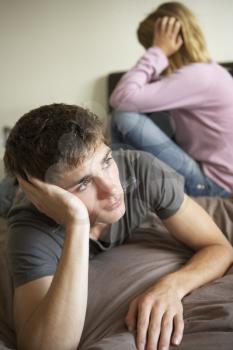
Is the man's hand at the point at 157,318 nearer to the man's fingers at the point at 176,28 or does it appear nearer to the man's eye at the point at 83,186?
the man's eye at the point at 83,186

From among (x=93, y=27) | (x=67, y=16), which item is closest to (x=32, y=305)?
(x=67, y=16)

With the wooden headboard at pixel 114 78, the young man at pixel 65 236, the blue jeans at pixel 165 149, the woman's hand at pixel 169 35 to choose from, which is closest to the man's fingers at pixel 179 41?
the woman's hand at pixel 169 35

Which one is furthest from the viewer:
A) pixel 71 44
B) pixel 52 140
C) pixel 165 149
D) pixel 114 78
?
pixel 114 78

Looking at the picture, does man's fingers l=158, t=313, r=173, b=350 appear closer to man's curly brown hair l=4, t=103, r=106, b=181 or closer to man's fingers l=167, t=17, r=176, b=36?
man's curly brown hair l=4, t=103, r=106, b=181

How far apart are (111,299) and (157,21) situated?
0.79 meters

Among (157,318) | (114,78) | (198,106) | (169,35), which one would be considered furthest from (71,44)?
(157,318)

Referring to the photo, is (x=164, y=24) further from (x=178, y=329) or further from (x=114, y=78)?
(x=178, y=329)

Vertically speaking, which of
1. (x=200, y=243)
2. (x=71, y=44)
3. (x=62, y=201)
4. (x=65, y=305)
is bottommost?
(x=200, y=243)

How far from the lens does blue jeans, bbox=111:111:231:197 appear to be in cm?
92

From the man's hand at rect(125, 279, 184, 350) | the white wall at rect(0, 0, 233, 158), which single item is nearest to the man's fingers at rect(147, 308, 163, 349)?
the man's hand at rect(125, 279, 184, 350)

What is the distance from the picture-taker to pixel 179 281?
1.87 ft

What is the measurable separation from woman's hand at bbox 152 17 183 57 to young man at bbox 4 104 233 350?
0.58m

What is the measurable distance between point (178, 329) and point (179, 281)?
10 cm

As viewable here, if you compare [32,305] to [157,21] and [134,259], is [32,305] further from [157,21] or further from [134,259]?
[157,21]
